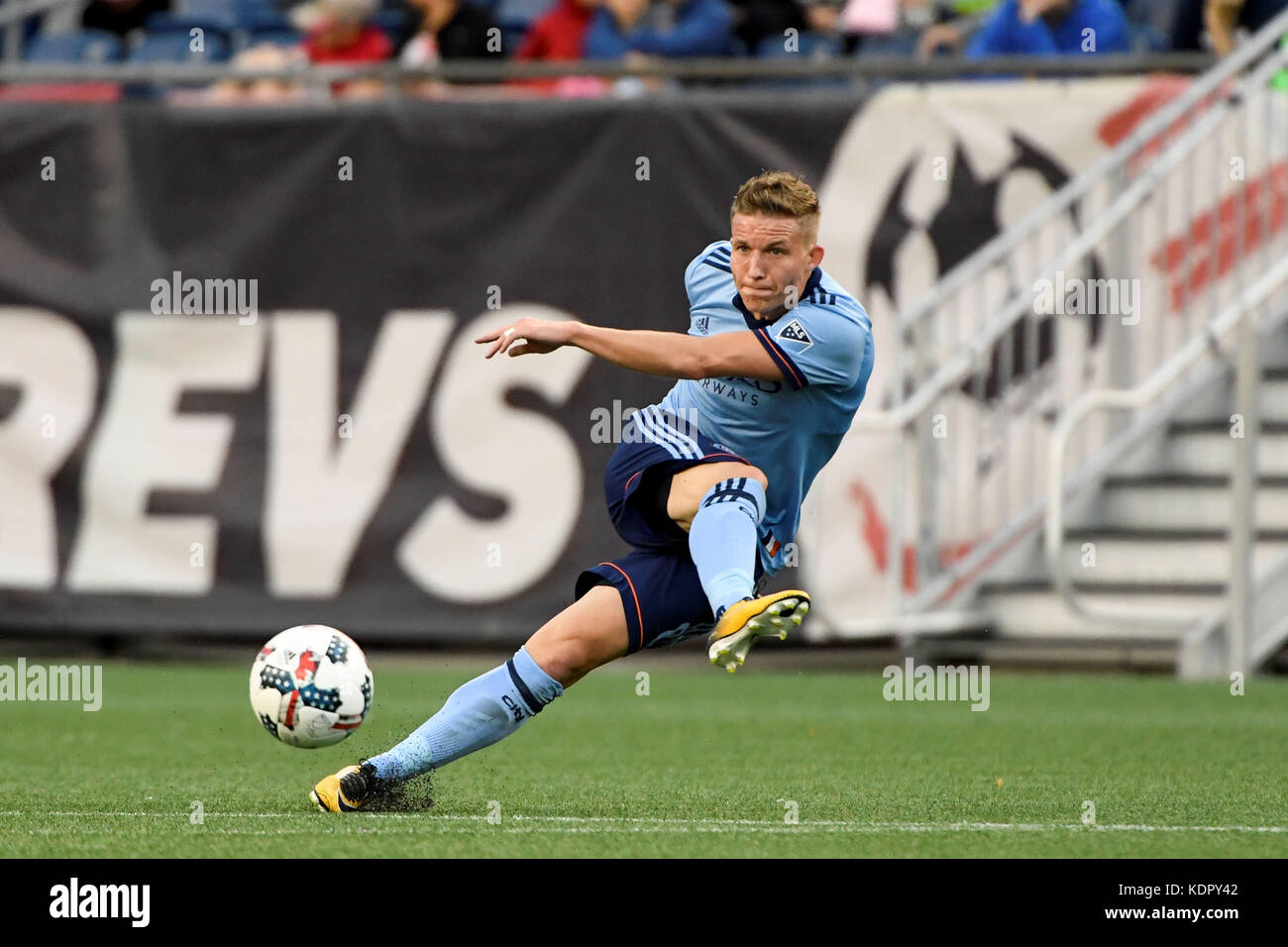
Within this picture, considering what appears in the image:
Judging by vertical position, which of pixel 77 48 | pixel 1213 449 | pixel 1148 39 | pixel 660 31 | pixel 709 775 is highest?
pixel 77 48

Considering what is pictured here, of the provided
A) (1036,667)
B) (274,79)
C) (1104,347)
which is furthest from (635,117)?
(1036,667)

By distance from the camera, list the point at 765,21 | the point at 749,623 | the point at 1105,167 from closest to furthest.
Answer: the point at 749,623
the point at 1105,167
the point at 765,21

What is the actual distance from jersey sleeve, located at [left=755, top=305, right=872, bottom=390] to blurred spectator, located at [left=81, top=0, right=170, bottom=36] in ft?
32.1

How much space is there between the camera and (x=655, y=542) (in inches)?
239

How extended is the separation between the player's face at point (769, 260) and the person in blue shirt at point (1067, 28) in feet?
20.7

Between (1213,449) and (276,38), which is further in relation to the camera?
(276,38)

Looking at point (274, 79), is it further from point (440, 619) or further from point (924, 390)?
point (924, 390)

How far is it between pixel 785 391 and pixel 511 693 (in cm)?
115

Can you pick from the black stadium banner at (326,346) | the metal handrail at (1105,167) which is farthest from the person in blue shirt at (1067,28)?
the black stadium banner at (326,346)

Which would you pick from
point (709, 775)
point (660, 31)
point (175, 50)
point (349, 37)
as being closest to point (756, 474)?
point (709, 775)

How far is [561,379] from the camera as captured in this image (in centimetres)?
1187

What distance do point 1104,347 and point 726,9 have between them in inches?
125
